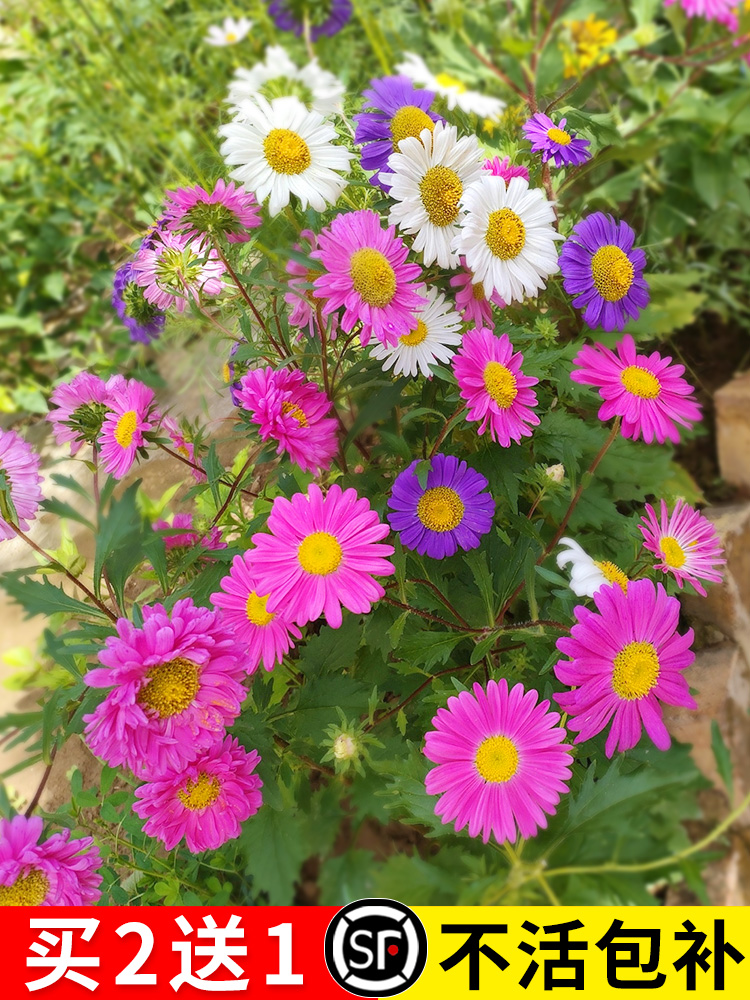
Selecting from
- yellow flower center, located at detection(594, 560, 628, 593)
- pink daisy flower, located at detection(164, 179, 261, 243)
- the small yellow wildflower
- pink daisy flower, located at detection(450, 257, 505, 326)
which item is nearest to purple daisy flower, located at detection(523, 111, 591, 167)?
pink daisy flower, located at detection(450, 257, 505, 326)

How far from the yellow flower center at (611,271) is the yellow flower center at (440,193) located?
0.14 m

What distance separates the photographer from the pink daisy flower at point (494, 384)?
605 millimetres

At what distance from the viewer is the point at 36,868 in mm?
547

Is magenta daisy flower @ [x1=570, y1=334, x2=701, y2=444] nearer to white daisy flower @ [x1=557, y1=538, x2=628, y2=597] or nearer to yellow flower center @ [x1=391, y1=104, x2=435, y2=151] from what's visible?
white daisy flower @ [x1=557, y1=538, x2=628, y2=597]

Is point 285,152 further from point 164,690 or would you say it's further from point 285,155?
point 164,690

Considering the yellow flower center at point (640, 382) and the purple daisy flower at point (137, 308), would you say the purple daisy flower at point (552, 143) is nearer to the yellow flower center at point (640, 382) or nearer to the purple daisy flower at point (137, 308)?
the yellow flower center at point (640, 382)

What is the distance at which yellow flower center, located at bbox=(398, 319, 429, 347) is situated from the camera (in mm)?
635

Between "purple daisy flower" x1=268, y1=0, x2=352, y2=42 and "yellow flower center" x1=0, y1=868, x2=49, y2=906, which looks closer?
"yellow flower center" x1=0, y1=868, x2=49, y2=906

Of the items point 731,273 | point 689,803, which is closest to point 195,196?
point 689,803

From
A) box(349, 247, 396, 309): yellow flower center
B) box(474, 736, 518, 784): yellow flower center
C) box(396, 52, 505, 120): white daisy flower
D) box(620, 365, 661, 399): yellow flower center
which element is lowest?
box(474, 736, 518, 784): yellow flower center

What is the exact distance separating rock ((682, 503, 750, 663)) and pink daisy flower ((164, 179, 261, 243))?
0.67 m

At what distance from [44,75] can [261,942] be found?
212 cm

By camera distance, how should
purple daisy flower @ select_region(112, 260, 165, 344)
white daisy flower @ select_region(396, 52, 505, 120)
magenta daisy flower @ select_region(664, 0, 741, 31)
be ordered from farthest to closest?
magenta daisy flower @ select_region(664, 0, 741, 31) < white daisy flower @ select_region(396, 52, 505, 120) < purple daisy flower @ select_region(112, 260, 165, 344)

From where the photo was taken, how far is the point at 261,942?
1.77 ft
